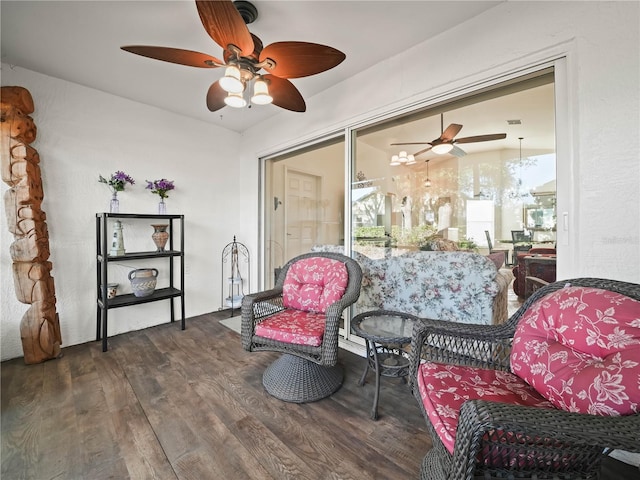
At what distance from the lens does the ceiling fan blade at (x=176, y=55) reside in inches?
57.7

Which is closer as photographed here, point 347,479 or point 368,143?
point 347,479

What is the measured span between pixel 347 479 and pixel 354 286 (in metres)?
1.11

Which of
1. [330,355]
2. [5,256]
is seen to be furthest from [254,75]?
[5,256]

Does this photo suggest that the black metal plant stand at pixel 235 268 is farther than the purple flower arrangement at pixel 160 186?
Yes

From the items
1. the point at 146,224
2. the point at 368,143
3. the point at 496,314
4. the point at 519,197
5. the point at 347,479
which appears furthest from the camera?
the point at 146,224

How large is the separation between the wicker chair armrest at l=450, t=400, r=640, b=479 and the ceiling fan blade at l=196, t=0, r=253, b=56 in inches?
67.8

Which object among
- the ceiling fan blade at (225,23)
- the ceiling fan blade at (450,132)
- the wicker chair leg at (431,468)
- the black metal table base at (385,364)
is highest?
the ceiling fan blade at (225,23)

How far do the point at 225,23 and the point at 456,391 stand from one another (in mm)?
1882

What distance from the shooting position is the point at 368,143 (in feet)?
8.38

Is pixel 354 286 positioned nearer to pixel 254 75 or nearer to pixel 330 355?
pixel 330 355

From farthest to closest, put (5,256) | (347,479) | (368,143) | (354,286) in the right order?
(368,143)
(5,256)
(354,286)
(347,479)

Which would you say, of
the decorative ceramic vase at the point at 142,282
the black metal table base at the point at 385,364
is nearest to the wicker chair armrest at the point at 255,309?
the black metal table base at the point at 385,364

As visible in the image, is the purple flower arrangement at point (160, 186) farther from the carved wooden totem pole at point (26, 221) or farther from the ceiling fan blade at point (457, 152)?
the ceiling fan blade at point (457, 152)

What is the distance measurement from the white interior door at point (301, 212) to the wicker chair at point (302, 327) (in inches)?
34.1
